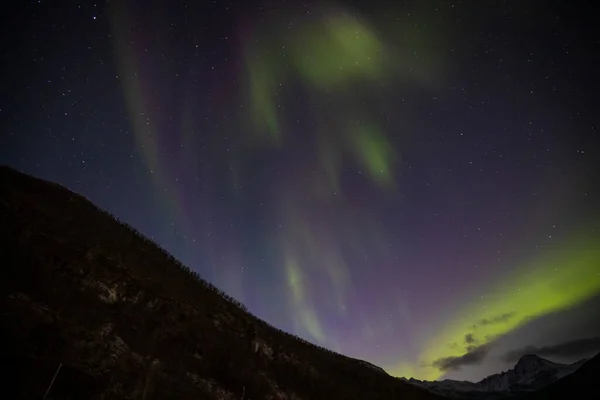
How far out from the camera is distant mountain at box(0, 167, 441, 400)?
3222 cm

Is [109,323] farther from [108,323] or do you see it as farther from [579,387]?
[579,387]

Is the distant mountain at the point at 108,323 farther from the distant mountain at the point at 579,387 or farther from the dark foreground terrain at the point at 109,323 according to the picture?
the distant mountain at the point at 579,387

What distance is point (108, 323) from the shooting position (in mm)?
41562

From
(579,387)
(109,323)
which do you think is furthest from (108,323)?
(579,387)

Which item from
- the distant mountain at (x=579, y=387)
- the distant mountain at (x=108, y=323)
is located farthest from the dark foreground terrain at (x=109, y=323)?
the distant mountain at (x=579, y=387)

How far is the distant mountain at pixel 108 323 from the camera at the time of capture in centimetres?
3222

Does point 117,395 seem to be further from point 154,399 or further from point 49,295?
point 49,295

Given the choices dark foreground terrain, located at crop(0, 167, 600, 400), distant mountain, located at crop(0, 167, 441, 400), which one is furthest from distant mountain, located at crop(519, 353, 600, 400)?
distant mountain, located at crop(0, 167, 441, 400)

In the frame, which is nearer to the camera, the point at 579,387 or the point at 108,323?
the point at 108,323

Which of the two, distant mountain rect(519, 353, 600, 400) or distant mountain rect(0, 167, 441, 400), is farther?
distant mountain rect(519, 353, 600, 400)

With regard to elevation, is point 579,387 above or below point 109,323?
above

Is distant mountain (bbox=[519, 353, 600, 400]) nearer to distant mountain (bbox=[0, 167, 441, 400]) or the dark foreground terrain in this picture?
the dark foreground terrain

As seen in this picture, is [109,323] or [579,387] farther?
[579,387]

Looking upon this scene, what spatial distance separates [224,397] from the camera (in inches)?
1797
